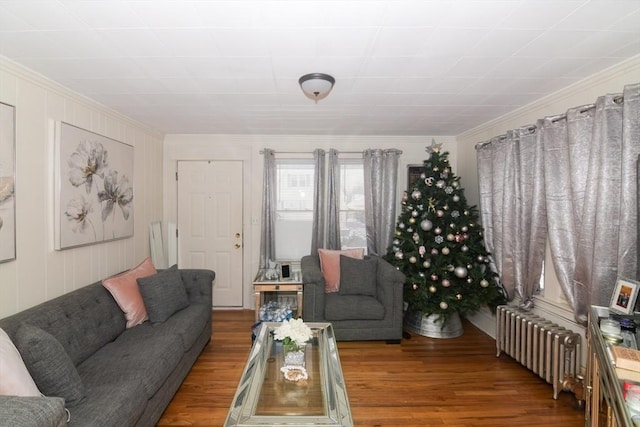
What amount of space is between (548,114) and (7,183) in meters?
4.26

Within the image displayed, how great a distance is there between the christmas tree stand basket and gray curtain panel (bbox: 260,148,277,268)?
6.73 ft

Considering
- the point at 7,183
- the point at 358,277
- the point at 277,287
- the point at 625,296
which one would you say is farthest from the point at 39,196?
the point at 625,296

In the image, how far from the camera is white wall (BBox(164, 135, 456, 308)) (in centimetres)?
451

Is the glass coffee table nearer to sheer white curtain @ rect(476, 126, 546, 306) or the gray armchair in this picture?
the gray armchair

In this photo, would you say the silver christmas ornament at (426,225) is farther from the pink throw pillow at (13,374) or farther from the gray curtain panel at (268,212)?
the pink throw pillow at (13,374)

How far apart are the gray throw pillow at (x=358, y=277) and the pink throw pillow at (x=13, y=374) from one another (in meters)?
2.80

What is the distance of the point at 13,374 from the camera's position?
1462mm

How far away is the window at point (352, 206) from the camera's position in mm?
4602

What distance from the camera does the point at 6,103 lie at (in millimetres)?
2109

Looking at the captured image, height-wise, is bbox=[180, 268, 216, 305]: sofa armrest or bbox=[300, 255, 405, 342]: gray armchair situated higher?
bbox=[180, 268, 216, 305]: sofa armrest

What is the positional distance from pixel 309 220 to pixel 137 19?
326 centimetres

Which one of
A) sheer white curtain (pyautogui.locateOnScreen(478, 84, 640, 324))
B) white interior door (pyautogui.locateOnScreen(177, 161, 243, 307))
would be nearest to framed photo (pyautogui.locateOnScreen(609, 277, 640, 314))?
sheer white curtain (pyautogui.locateOnScreen(478, 84, 640, 324))

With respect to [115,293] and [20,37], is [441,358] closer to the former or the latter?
[115,293]

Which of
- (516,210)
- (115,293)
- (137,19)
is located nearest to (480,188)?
(516,210)
